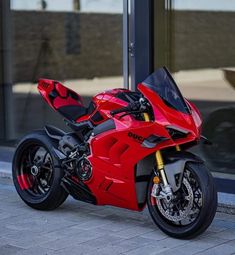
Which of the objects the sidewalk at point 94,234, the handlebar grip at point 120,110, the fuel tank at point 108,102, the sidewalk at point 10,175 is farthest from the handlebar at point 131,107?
the sidewalk at point 10,175

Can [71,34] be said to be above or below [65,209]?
above

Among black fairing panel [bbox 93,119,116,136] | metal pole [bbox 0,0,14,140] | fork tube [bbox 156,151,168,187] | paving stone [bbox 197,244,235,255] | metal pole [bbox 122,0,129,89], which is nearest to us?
paving stone [bbox 197,244,235,255]

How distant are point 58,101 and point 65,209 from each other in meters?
1.00

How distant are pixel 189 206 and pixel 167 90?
90 centimetres

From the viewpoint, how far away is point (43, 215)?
5.88m

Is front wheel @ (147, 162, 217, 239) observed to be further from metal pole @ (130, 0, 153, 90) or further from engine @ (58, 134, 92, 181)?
metal pole @ (130, 0, 153, 90)

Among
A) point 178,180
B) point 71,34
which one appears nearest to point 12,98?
point 71,34

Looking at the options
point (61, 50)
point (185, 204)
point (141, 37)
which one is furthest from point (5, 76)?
point (185, 204)

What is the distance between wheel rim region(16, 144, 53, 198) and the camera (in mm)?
6023

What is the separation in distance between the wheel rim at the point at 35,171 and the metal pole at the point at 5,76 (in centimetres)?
271

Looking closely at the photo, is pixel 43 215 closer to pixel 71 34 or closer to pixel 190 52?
pixel 190 52

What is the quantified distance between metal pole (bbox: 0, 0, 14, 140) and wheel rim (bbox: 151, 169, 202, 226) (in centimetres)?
424

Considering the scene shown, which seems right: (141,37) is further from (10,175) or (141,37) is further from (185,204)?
(185,204)

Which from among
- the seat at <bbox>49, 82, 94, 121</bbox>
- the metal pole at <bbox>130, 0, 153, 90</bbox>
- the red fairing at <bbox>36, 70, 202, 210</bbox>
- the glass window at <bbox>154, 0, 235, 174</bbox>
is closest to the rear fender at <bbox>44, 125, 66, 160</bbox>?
the seat at <bbox>49, 82, 94, 121</bbox>
